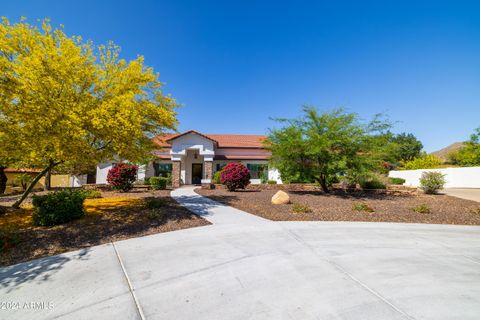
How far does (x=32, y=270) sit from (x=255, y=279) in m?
4.20

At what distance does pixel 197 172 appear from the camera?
26125 mm

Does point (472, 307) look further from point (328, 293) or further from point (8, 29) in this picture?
point (8, 29)

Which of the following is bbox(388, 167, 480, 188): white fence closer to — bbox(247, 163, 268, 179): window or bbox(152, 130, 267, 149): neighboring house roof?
bbox(247, 163, 268, 179): window

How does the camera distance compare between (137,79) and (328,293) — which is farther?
(137,79)

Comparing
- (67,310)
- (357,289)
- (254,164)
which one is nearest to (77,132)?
(67,310)

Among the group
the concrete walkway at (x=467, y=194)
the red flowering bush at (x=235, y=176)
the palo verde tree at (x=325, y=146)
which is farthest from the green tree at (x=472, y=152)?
the red flowering bush at (x=235, y=176)

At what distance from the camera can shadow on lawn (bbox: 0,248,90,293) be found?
3.67 metres

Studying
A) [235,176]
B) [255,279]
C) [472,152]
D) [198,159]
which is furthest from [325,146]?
[472,152]

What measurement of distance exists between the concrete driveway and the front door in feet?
66.6

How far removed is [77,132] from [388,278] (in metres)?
8.19

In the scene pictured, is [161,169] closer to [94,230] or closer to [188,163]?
[188,163]

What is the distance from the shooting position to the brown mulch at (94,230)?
5090 mm

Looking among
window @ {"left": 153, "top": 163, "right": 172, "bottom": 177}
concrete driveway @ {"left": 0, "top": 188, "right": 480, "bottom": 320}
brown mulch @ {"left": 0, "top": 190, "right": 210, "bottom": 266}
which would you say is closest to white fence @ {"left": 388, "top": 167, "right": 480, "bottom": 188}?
concrete driveway @ {"left": 0, "top": 188, "right": 480, "bottom": 320}

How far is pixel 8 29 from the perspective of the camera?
663 centimetres
